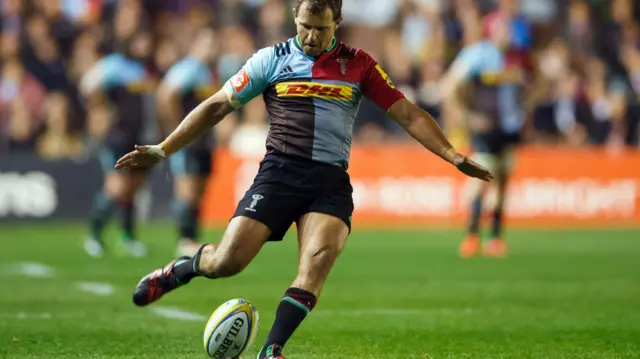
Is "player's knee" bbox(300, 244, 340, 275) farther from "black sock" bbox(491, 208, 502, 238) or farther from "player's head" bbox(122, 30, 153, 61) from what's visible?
"player's head" bbox(122, 30, 153, 61)

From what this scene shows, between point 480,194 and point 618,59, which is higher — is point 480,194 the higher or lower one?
the lower one

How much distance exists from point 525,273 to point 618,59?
10.9 meters

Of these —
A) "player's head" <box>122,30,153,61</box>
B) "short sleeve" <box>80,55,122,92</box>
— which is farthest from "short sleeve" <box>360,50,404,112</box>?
"short sleeve" <box>80,55,122,92</box>

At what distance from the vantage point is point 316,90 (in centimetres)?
674

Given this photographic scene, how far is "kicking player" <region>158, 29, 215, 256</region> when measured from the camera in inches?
568

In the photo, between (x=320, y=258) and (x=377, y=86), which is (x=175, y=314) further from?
(x=377, y=86)

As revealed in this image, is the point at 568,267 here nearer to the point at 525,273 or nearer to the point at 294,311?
the point at 525,273

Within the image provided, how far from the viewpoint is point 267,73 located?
22.3ft

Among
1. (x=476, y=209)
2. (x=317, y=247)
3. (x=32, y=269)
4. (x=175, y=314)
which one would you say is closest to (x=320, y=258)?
(x=317, y=247)

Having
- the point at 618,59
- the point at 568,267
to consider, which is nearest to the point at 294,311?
the point at 568,267

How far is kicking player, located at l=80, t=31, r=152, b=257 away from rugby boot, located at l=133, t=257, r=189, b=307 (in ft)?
26.0

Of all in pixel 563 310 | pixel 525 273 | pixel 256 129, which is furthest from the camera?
pixel 256 129

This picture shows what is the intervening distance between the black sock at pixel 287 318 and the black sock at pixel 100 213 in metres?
9.25

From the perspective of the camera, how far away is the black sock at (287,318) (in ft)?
20.2
